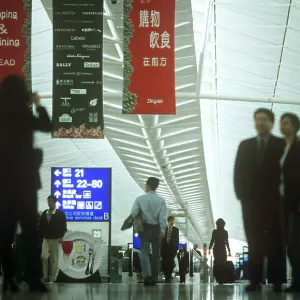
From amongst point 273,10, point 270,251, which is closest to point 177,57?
point 273,10

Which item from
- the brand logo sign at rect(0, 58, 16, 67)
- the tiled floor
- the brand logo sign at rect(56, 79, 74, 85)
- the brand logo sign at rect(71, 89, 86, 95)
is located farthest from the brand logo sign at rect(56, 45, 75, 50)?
the tiled floor

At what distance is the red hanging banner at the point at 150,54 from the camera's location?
16719 mm

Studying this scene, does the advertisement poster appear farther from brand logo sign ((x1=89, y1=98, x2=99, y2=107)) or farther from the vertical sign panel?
brand logo sign ((x1=89, y1=98, x2=99, y2=107))

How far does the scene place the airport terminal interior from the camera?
15750 millimetres

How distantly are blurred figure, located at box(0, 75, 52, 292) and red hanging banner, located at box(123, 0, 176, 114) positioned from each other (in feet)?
34.5

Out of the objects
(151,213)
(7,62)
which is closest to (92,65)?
(7,62)

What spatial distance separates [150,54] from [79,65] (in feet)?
5.77

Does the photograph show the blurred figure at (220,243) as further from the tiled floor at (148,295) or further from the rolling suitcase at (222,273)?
the tiled floor at (148,295)

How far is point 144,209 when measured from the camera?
36.9 feet

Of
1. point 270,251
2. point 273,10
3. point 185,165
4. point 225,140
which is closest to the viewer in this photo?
point 270,251

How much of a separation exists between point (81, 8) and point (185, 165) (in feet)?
107

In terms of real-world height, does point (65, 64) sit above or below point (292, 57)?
below

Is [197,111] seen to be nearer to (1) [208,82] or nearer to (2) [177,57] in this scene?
(1) [208,82]

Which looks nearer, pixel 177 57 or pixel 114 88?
pixel 177 57
